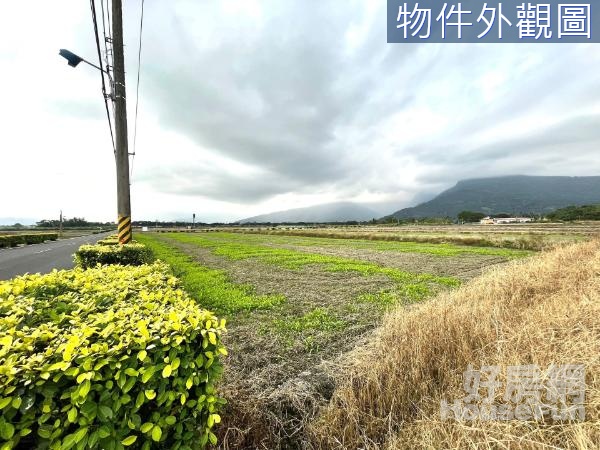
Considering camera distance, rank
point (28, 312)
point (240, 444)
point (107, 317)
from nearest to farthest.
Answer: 1. point (107, 317)
2. point (28, 312)
3. point (240, 444)

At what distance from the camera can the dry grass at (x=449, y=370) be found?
2.47 m

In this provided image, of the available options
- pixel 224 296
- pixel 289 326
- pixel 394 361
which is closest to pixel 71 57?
pixel 224 296

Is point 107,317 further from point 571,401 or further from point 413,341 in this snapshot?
point 571,401

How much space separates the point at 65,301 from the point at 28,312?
53 cm

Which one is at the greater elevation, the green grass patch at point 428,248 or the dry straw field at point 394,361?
the dry straw field at point 394,361

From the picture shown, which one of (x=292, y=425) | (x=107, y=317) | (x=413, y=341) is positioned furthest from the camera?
(x=413, y=341)

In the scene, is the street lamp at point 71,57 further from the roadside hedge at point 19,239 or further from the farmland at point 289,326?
the roadside hedge at point 19,239

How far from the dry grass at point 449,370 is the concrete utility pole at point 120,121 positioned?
324 inches

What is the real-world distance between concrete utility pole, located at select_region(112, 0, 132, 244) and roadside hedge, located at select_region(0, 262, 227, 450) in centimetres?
729

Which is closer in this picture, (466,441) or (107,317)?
(107,317)

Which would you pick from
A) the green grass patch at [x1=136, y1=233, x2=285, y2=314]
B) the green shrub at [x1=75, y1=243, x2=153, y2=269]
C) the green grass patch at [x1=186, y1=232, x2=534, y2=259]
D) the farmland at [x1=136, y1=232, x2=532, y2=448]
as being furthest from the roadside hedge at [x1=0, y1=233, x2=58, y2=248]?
the green grass patch at [x1=136, y1=233, x2=285, y2=314]

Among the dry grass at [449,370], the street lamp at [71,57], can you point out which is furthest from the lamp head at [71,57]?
the dry grass at [449,370]

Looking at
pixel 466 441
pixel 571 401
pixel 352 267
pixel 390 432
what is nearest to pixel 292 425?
pixel 390 432

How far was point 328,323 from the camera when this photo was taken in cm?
617
